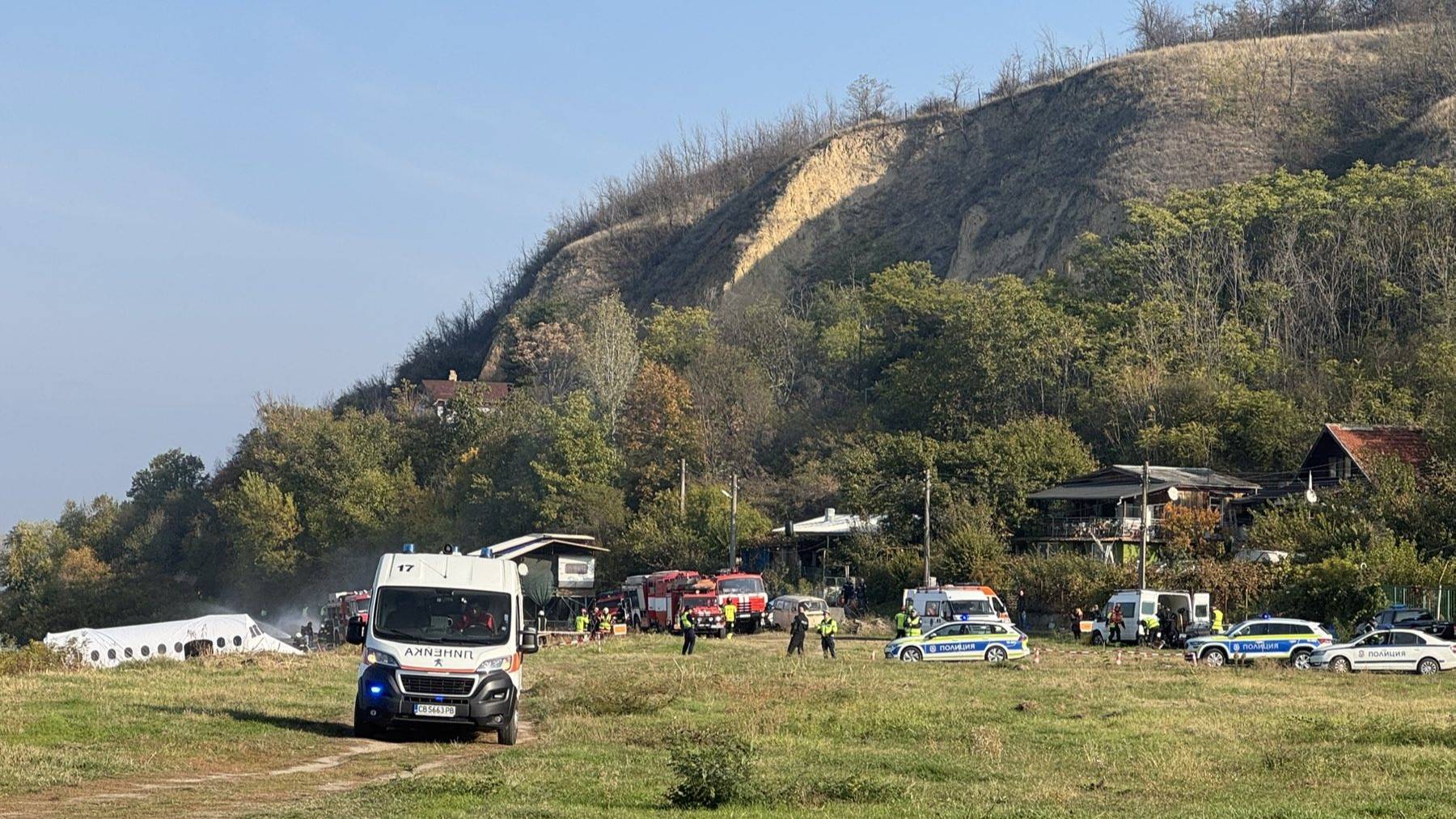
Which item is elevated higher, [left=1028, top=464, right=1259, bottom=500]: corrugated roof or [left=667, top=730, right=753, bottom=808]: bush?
[left=1028, top=464, right=1259, bottom=500]: corrugated roof

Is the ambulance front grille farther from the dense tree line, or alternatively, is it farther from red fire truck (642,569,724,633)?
the dense tree line

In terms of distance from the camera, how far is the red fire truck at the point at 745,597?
172 ft

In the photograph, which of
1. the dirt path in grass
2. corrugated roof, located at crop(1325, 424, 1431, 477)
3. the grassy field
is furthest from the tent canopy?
the dirt path in grass

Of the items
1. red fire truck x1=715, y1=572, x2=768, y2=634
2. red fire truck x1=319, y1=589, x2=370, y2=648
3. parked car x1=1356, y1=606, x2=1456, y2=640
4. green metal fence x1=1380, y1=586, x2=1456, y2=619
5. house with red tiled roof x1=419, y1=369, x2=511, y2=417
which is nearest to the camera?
parked car x1=1356, y1=606, x2=1456, y2=640

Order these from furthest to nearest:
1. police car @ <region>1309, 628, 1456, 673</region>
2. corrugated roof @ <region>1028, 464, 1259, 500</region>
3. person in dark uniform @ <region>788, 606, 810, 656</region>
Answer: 1. corrugated roof @ <region>1028, 464, 1259, 500</region>
2. person in dark uniform @ <region>788, 606, 810, 656</region>
3. police car @ <region>1309, 628, 1456, 673</region>

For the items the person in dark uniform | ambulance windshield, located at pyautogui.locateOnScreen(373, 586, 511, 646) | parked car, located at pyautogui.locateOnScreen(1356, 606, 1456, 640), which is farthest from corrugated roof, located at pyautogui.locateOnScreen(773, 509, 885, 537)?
ambulance windshield, located at pyautogui.locateOnScreen(373, 586, 511, 646)

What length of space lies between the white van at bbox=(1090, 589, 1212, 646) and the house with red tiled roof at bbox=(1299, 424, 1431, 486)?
12.1 meters

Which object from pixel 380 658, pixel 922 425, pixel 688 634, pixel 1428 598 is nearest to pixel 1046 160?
pixel 922 425

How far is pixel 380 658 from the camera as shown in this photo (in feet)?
66.5

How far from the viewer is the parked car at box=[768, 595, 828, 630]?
53531 millimetres

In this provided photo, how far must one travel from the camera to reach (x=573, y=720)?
75.9ft

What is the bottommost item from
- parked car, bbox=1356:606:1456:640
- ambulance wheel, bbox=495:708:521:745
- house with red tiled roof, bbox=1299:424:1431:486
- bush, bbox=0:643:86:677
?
ambulance wheel, bbox=495:708:521:745

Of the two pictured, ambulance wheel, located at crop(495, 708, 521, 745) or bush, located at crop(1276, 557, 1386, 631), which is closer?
ambulance wheel, located at crop(495, 708, 521, 745)

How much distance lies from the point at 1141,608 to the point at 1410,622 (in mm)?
7618
